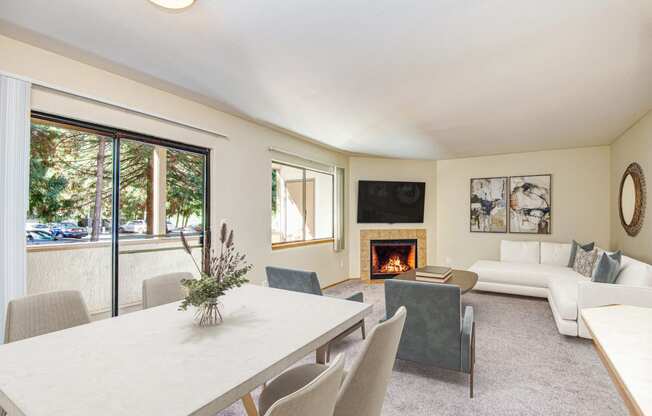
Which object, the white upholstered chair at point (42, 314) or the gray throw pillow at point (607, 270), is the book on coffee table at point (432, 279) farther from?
the white upholstered chair at point (42, 314)

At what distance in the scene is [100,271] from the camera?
9.09ft

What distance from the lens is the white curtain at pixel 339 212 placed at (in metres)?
5.82

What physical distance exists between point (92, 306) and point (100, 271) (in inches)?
11.6

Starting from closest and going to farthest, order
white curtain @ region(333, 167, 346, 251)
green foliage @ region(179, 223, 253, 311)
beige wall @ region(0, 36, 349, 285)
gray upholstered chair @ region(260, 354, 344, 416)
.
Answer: gray upholstered chair @ region(260, 354, 344, 416)
green foliage @ region(179, 223, 253, 311)
beige wall @ region(0, 36, 349, 285)
white curtain @ region(333, 167, 346, 251)

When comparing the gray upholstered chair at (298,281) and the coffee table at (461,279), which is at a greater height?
the gray upholstered chair at (298,281)

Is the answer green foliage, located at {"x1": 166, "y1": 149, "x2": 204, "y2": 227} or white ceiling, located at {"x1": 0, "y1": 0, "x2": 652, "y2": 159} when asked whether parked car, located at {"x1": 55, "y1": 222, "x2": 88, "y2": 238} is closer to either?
green foliage, located at {"x1": 166, "y1": 149, "x2": 204, "y2": 227}

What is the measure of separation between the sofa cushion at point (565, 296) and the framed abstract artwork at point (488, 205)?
1.93m

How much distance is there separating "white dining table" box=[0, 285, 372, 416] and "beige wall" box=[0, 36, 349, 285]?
77.0 inches

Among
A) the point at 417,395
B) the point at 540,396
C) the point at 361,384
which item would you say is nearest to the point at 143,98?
the point at 361,384

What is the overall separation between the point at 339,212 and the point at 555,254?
140 inches

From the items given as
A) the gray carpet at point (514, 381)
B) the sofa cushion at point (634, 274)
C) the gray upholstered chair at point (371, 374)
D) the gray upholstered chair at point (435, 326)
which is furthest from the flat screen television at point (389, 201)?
the gray upholstered chair at point (371, 374)

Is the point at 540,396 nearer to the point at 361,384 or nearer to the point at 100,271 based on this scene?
the point at 361,384

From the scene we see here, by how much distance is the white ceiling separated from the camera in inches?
72.0

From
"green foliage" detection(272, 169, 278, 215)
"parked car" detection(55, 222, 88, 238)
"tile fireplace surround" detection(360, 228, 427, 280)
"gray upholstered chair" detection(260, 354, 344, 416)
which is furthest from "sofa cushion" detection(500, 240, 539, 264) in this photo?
"parked car" detection(55, 222, 88, 238)
